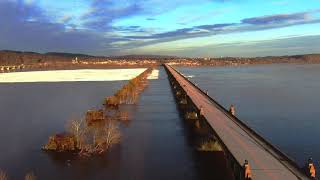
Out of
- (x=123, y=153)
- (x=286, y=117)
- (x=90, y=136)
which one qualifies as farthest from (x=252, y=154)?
(x=286, y=117)

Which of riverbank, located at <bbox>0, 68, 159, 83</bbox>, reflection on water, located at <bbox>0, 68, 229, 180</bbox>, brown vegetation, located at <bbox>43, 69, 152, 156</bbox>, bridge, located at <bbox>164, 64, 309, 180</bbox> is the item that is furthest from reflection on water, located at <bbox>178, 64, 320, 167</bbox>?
riverbank, located at <bbox>0, 68, 159, 83</bbox>

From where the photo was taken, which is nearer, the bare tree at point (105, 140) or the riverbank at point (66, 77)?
the bare tree at point (105, 140)

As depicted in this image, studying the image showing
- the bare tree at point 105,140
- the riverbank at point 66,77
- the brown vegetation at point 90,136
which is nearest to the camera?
the bare tree at point 105,140

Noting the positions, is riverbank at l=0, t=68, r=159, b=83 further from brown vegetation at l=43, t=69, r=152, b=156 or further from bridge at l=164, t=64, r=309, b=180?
bridge at l=164, t=64, r=309, b=180

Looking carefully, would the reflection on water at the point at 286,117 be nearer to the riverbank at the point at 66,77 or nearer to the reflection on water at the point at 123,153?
the reflection on water at the point at 123,153

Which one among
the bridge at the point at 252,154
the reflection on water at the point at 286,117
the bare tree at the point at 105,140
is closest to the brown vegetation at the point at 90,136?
the bare tree at the point at 105,140

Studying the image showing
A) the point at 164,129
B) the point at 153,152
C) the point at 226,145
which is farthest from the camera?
the point at 164,129

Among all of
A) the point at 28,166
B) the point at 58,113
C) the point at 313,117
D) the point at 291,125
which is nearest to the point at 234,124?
the point at 291,125

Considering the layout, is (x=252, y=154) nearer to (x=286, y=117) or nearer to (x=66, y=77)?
(x=286, y=117)

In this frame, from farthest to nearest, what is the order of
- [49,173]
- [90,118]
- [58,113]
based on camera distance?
[58,113] → [90,118] → [49,173]

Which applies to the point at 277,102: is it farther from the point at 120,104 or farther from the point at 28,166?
the point at 28,166

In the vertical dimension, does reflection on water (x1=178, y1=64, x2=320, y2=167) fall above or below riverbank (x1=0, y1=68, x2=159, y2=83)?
above
